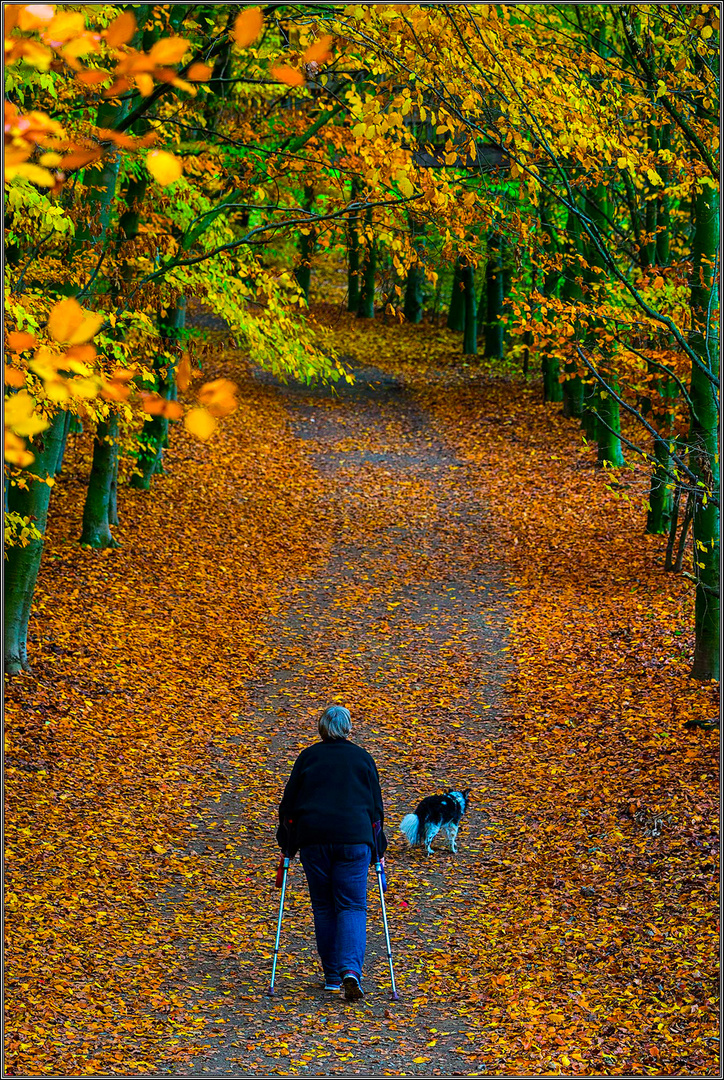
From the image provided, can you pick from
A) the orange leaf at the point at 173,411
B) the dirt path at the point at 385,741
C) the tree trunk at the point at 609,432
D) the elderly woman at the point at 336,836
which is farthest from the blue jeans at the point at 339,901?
the tree trunk at the point at 609,432

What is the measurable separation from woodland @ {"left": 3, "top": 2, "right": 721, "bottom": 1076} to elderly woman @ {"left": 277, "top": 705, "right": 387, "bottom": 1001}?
1.22ft

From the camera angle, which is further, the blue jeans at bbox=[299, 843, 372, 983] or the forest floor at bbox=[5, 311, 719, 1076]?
the blue jeans at bbox=[299, 843, 372, 983]

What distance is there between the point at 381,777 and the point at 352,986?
370 cm

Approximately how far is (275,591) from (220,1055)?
32.6 feet

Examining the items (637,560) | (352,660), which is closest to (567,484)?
(637,560)

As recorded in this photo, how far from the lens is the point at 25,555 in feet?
36.1

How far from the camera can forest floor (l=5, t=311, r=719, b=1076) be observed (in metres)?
5.89

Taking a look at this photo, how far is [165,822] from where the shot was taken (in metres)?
8.91

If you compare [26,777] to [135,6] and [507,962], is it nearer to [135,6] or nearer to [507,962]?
[507,962]

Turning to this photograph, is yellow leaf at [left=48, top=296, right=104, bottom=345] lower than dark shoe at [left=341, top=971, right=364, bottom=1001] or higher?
higher

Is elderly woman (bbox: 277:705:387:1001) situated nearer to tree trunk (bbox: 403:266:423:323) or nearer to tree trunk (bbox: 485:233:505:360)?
tree trunk (bbox: 485:233:505:360)

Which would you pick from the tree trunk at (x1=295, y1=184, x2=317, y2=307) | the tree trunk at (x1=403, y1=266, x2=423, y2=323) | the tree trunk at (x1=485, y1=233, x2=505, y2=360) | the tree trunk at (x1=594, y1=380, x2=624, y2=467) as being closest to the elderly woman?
the tree trunk at (x1=295, y1=184, x2=317, y2=307)

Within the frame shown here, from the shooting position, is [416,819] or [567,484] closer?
[416,819]

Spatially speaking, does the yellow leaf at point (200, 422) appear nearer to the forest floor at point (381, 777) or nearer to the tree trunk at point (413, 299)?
the forest floor at point (381, 777)
